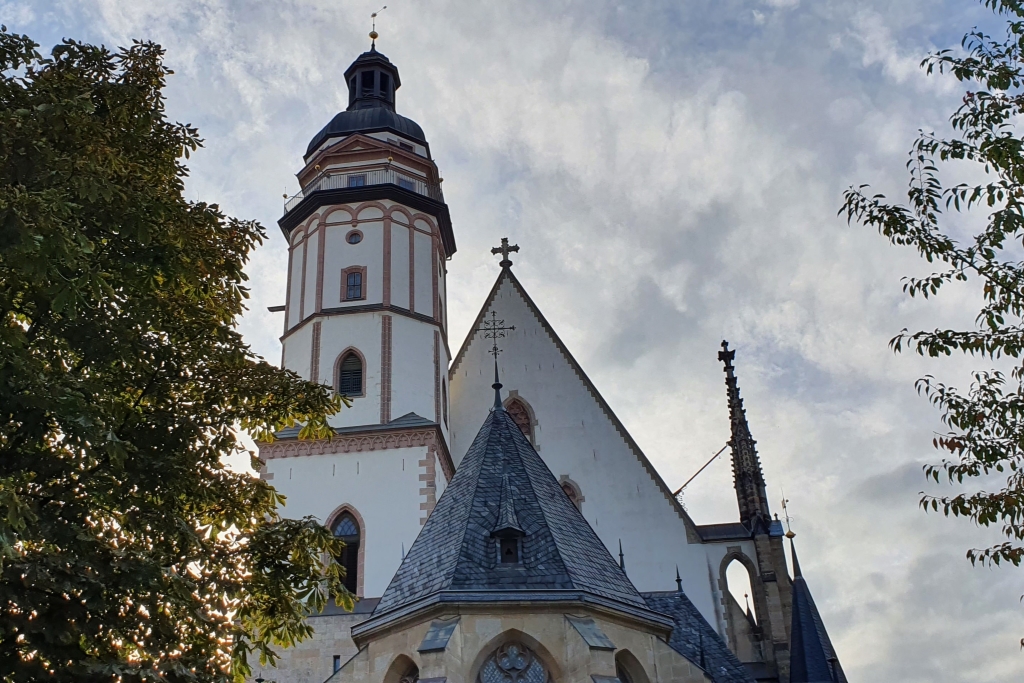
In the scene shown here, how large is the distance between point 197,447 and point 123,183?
265 cm

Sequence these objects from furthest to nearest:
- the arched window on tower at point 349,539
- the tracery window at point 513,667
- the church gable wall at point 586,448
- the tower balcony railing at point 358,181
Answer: the tower balcony railing at point 358,181 < the church gable wall at point 586,448 < the arched window on tower at point 349,539 < the tracery window at point 513,667

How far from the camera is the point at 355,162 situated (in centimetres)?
3156

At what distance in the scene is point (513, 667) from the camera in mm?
14664

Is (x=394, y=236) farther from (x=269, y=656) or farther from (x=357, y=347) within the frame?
(x=269, y=656)

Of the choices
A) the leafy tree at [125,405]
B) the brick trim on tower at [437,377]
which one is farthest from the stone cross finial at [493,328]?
the leafy tree at [125,405]

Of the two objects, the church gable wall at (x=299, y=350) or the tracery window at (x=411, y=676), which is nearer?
the tracery window at (x=411, y=676)

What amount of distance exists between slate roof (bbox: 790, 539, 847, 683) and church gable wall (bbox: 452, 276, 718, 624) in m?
2.78

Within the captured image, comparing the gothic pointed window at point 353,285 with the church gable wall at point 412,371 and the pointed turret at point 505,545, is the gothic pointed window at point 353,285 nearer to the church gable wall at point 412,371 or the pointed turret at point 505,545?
the church gable wall at point 412,371

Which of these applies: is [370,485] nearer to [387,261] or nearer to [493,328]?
[493,328]

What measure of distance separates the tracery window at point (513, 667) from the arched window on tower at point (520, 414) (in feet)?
44.6

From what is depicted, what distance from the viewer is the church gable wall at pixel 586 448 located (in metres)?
25.9

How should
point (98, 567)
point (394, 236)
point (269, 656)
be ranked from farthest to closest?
point (394, 236) < point (269, 656) < point (98, 567)

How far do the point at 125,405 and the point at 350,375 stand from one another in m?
17.9

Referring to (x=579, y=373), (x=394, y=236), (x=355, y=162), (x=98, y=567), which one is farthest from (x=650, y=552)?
(x=98, y=567)
